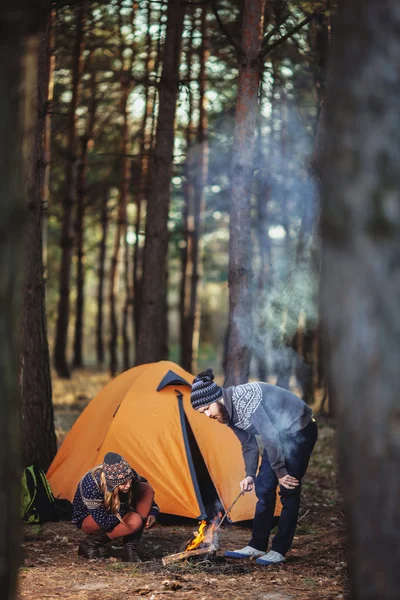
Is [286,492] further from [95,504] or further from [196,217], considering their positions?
[196,217]

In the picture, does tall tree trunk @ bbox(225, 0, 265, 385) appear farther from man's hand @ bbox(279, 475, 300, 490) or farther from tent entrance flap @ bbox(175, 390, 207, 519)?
man's hand @ bbox(279, 475, 300, 490)

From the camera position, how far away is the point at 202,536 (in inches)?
237

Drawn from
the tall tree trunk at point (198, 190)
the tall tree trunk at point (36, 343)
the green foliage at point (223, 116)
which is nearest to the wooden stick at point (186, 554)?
the tall tree trunk at point (36, 343)

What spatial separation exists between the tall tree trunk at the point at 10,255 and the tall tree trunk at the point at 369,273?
1.13 metres

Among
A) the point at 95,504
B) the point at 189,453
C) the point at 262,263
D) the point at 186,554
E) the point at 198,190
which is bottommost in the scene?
the point at 186,554

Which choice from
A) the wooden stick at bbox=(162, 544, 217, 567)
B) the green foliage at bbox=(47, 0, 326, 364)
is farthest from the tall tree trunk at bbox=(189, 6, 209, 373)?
the wooden stick at bbox=(162, 544, 217, 567)

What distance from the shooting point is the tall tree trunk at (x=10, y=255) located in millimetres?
2654

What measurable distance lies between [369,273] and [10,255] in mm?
1255

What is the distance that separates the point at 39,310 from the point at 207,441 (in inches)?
92.8

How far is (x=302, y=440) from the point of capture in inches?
225

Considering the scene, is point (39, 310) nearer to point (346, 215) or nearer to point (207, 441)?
point (207, 441)

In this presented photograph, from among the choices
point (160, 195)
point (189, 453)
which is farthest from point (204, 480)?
point (160, 195)

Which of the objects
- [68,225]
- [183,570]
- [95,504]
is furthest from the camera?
[68,225]

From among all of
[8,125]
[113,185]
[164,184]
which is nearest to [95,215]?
A: [113,185]
